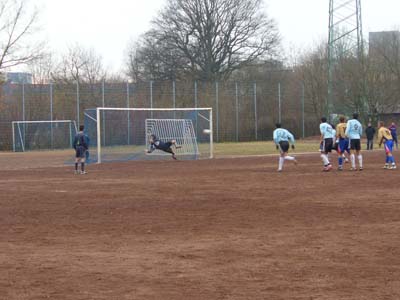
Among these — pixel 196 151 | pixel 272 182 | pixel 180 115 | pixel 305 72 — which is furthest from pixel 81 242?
pixel 305 72

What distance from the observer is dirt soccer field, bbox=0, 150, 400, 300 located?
7602 millimetres

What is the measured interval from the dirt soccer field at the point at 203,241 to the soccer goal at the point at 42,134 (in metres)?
31.2

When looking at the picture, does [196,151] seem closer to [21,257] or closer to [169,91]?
[169,91]

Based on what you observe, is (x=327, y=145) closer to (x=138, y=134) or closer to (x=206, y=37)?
(x=138, y=134)

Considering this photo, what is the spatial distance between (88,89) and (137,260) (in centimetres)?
4609

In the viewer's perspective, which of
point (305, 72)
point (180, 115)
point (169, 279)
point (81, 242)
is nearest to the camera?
point (169, 279)

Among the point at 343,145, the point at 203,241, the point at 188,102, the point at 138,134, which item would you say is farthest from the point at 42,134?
the point at 203,241

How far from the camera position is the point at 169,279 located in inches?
315

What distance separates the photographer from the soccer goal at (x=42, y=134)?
50.5 metres

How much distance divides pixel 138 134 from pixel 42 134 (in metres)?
11.8

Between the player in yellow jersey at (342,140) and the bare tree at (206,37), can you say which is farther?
the bare tree at (206,37)

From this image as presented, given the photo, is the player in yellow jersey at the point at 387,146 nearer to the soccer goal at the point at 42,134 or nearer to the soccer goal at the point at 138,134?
the soccer goal at the point at 138,134

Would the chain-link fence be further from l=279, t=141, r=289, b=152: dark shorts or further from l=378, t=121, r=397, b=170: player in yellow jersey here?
l=378, t=121, r=397, b=170: player in yellow jersey

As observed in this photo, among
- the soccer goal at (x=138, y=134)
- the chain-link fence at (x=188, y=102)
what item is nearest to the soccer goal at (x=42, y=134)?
the chain-link fence at (x=188, y=102)
